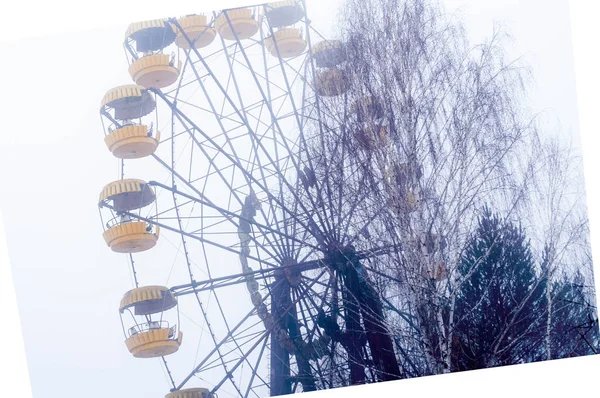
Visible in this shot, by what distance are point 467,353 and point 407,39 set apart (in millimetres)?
4020

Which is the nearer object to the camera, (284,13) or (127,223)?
(127,223)

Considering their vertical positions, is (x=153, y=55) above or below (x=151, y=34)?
below

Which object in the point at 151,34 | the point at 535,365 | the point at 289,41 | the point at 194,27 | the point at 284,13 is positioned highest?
the point at 284,13

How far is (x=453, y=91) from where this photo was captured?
1084cm

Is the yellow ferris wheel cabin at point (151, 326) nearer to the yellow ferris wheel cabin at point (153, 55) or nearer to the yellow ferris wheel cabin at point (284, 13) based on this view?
the yellow ferris wheel cabin at point (153, 55)

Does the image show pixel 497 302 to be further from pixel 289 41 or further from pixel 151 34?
pixel 151 34

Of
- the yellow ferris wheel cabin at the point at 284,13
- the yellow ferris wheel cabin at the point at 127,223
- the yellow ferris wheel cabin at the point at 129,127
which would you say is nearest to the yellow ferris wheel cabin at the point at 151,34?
the yellow ferris wheel cabin at the point at 129,127

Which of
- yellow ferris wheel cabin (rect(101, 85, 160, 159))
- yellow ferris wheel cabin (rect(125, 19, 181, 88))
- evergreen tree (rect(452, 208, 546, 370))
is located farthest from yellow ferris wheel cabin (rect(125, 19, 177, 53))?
evergreen tree (rect(452, 208, 546, 370))

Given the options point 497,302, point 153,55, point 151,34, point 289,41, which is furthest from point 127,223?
point 497,302

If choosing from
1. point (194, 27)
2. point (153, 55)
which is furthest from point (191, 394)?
point (194, 27)

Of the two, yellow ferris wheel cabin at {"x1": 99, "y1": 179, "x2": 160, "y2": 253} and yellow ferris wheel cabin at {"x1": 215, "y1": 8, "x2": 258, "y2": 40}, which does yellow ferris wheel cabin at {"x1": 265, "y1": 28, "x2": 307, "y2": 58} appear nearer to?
yellow ferris wheel cabin at {"x1": 215, "y1": 8, "x2": 258, "y2": 40}

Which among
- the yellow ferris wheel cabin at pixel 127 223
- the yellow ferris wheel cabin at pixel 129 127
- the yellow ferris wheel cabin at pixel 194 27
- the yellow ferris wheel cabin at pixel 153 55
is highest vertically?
the yellow ferris wheel cabin at pixel 194 27

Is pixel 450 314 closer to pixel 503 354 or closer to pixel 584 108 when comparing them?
pixel 503 354

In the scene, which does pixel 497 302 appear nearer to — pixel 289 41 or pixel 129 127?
pixel 289 41
